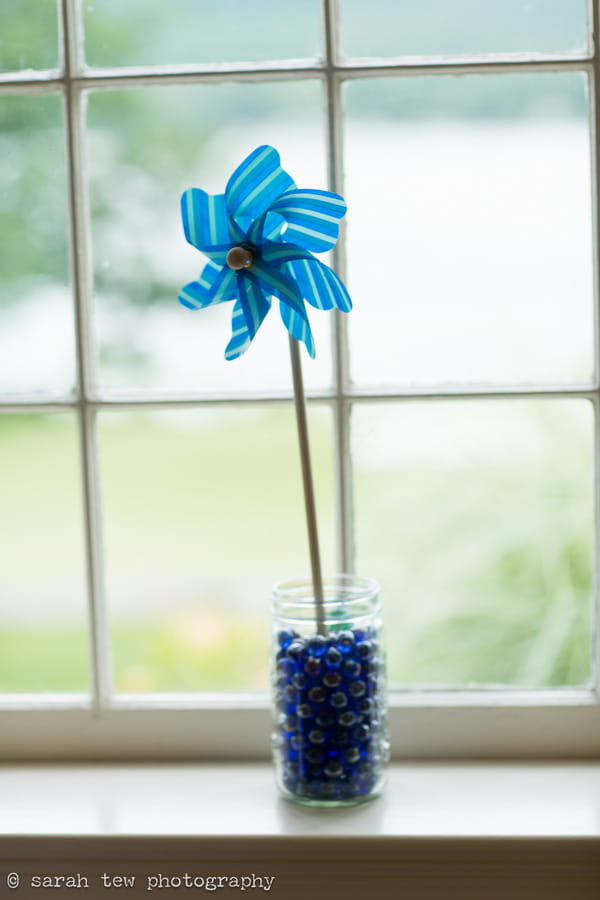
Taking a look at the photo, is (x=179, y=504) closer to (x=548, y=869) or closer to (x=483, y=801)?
(x=483, y=801)

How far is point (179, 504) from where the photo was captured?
5.23 ft

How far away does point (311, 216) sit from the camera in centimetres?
98

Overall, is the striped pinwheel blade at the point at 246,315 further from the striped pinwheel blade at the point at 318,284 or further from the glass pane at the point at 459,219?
the glass pane at the point at 459,219

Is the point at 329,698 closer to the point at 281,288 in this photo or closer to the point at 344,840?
the point at 344,840

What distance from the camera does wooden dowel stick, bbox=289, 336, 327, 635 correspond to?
40.6 inches

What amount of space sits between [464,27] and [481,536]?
0.71 metres

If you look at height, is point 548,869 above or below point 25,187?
below

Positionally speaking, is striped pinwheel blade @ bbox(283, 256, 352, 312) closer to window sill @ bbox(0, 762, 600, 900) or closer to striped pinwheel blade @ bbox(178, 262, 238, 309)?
striped pinwheel blade @ bbox(178, 262, 238, 309)

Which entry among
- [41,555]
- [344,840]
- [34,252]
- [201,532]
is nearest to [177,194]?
[34,252]

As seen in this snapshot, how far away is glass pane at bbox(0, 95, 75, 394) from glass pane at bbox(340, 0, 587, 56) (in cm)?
41

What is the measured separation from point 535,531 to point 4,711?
→ 78 centimetres

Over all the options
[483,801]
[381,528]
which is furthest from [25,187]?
[483,801]

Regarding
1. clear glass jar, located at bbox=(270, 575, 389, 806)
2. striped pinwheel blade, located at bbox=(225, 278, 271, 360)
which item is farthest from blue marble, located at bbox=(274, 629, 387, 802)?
striped pinwheel blade, located at bbox=(225, 278, 271, 360)

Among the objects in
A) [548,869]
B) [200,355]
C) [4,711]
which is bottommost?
[548,869]
